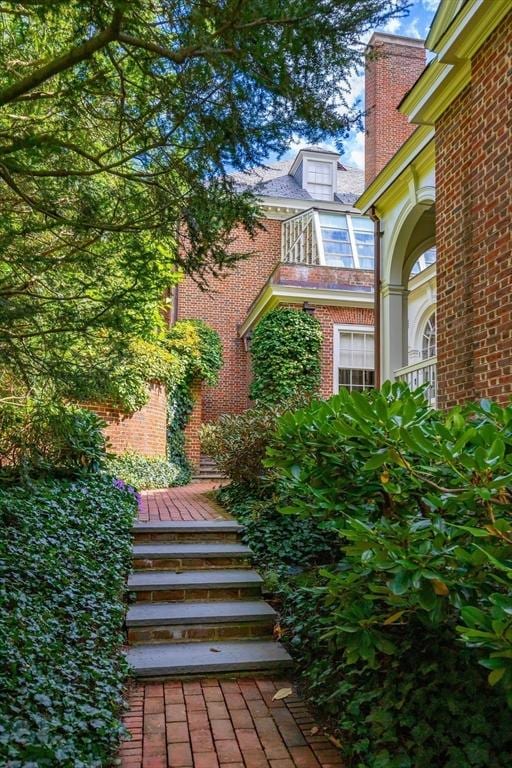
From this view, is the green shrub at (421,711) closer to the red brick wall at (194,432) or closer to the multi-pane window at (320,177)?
the red brick wall at (194,432)

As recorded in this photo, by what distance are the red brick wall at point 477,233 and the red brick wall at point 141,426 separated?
5632 mm

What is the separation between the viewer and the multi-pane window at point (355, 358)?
13.2 m

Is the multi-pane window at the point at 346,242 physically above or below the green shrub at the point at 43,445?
above

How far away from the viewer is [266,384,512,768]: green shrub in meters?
1.93

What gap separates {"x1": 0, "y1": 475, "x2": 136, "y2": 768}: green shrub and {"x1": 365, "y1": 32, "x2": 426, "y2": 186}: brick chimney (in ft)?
38.9

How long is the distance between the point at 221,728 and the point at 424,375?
16.9 ft

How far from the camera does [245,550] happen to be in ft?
17.5

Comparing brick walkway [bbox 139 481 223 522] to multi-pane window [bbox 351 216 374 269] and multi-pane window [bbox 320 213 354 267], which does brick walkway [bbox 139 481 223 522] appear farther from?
multi-pane window [bbox 351 216 374 269]

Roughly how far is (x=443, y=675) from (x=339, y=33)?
2938 mm

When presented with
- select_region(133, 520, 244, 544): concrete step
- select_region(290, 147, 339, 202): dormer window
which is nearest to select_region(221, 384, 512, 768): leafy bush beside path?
select_region(133, 520, 244, 544): concrete step

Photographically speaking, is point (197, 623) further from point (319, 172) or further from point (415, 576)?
point (319, 172)

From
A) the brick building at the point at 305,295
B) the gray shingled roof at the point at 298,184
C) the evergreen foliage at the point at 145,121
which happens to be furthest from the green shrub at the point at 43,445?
the gray shingled roof at the point at 298,184

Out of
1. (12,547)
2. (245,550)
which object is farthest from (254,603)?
(12,547)

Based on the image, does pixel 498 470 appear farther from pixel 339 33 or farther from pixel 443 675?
pixel 339 33
